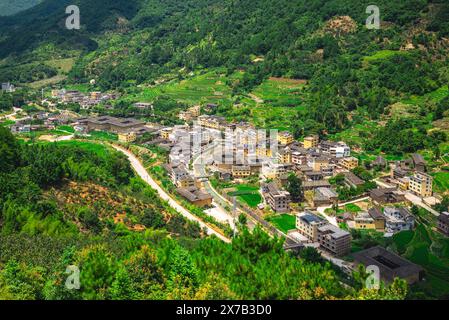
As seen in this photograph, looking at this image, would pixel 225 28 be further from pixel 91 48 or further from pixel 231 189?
pixel 231 189

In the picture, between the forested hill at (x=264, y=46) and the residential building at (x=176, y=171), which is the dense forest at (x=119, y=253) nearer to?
the residential building at (x=176, y=171)

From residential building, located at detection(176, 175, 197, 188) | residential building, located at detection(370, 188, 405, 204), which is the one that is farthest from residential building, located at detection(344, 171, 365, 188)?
residential building, located at detection(176, 175, 197, 188)

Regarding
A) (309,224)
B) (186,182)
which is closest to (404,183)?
(309,224)

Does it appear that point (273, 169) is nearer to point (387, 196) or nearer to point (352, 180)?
point (352, 180)

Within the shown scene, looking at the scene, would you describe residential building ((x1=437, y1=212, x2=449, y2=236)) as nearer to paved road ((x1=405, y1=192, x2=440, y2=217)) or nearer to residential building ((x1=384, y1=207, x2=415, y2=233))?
residential building ((x1=384, y1=207, x2=415, y2=233))

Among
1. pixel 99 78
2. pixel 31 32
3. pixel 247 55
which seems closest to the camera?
pixel 247 55

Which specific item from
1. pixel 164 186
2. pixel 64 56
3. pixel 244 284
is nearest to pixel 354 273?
pixel 244 284
